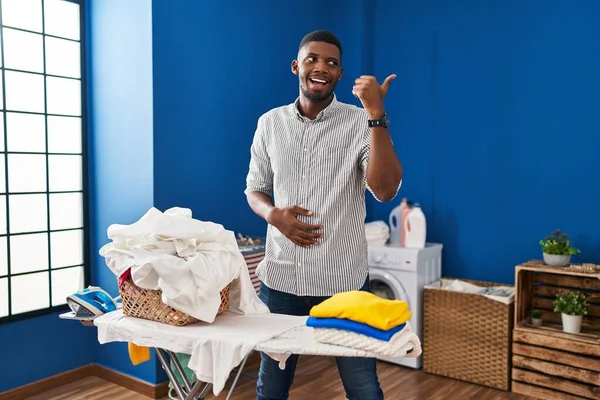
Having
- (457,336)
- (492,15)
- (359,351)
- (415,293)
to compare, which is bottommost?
(457,336)

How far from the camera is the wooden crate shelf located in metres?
Result: 2.85

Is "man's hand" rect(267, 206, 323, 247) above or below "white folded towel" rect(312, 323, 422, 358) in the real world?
above

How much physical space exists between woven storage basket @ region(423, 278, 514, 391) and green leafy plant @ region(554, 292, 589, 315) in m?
0.25

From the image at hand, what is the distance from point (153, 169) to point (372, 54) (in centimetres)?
192

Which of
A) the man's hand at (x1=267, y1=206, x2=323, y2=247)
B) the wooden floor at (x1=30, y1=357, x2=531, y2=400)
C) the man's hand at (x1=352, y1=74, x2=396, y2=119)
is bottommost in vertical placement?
the wooden floor at (x1=30, y1=357, x2=531, y2=400)

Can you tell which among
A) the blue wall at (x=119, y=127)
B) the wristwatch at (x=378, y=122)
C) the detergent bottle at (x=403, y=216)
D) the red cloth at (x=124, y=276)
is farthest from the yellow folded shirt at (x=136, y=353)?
the detergent bottle at (x=403, y=216)

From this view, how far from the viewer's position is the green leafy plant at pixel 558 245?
9.85 feet

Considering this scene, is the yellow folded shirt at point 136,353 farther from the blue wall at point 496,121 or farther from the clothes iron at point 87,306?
the blue wall at point 496,121

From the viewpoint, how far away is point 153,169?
2.89m

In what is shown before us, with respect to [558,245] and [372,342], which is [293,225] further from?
[558,245]

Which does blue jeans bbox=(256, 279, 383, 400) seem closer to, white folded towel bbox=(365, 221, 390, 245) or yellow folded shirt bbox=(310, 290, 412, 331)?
yellow folded shirt bbox=(310, 290, 412, 331)

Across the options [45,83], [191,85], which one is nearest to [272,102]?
[191,85]

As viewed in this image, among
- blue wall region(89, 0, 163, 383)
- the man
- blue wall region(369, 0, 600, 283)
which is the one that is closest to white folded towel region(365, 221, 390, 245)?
blue wall region(369, 0, 600, 283)

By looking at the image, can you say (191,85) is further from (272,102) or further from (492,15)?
(492,15)
